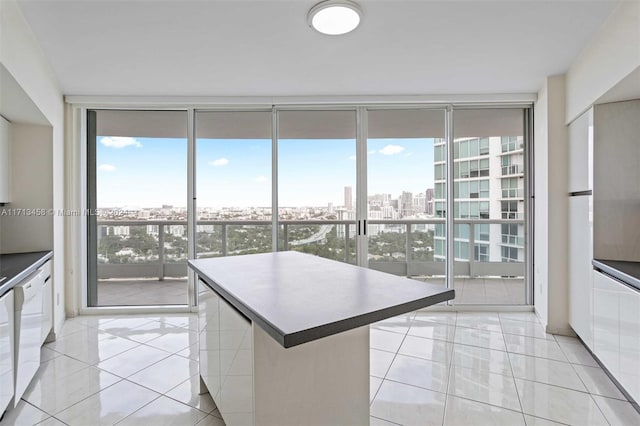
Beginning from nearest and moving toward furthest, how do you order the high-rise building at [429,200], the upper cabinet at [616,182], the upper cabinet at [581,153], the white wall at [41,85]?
the white wall at [41,85] → the upper cabinet at [616,182] → the upper cabinet at [581,153] → the high-rise building at [429,200]

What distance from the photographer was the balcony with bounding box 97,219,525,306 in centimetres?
389

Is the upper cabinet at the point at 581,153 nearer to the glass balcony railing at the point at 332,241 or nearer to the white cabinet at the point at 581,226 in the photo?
the white cabinet at the point at 581,226

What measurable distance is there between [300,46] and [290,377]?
230 cm

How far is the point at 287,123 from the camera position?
12.6ft

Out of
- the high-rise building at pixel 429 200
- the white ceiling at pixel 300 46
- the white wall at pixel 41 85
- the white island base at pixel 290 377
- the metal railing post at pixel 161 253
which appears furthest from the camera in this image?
the metal railing post at pixel 161 253

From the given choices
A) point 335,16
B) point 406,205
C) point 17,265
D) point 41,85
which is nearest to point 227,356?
point 17,265

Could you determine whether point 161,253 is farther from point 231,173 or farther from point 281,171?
point 281,171

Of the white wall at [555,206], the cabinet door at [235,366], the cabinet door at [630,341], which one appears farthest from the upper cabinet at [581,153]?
the cabinet door at [235,366]

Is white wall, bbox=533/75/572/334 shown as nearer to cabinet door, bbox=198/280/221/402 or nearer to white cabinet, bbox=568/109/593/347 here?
white cabinet, bbox=568/109/593/347

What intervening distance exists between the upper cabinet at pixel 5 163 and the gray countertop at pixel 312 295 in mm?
2052

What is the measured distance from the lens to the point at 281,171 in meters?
3.81

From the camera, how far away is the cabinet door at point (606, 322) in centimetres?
209

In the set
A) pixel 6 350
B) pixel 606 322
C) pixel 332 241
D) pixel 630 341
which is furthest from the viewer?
pixel 332 241

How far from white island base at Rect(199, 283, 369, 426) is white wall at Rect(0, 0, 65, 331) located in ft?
6.69
